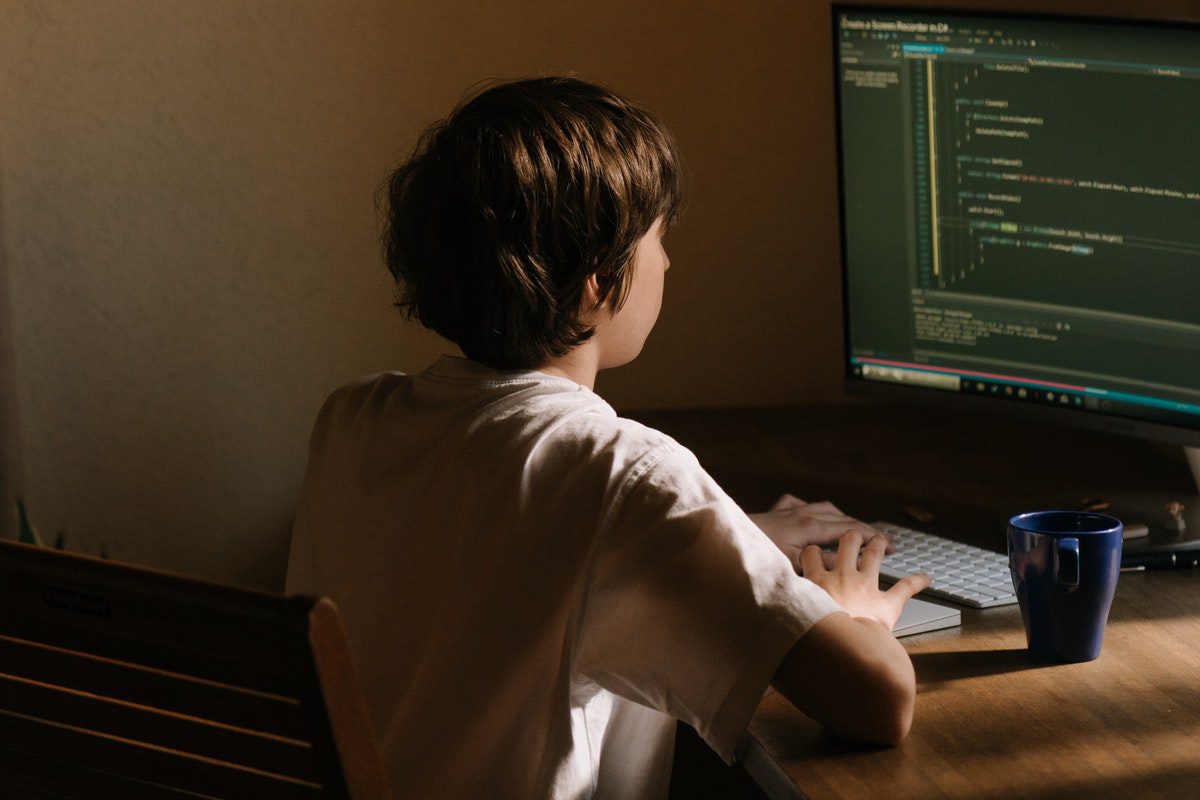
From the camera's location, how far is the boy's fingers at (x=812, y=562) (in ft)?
3.84

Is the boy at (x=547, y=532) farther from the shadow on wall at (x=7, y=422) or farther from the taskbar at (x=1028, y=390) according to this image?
the shadow on wall at (x=7, y=422)

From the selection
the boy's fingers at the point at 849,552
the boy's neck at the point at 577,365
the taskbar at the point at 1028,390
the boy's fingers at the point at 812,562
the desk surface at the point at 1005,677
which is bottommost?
the desk surface at the point at 1005,677

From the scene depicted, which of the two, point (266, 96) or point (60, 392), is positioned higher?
point (266, 96)

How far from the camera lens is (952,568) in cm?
130

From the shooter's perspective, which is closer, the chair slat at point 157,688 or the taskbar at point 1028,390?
the chair slat at point 157,688

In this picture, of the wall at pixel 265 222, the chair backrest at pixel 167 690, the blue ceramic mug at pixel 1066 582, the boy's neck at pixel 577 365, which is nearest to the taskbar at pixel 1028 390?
the blue ceramic mug at pixel 1066 582

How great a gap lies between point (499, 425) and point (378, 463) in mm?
126

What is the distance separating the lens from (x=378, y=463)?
3.52ft

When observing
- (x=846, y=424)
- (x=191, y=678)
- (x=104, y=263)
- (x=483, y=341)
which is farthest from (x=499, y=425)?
(x=104, y=263)

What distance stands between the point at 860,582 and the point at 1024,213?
55cm

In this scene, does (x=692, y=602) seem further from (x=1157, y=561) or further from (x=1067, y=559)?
(x=1157, y=561)

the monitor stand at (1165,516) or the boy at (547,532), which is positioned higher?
the boy at (547,532)

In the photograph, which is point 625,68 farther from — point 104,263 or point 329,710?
point 329,710

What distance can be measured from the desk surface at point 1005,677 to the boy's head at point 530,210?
35cm
